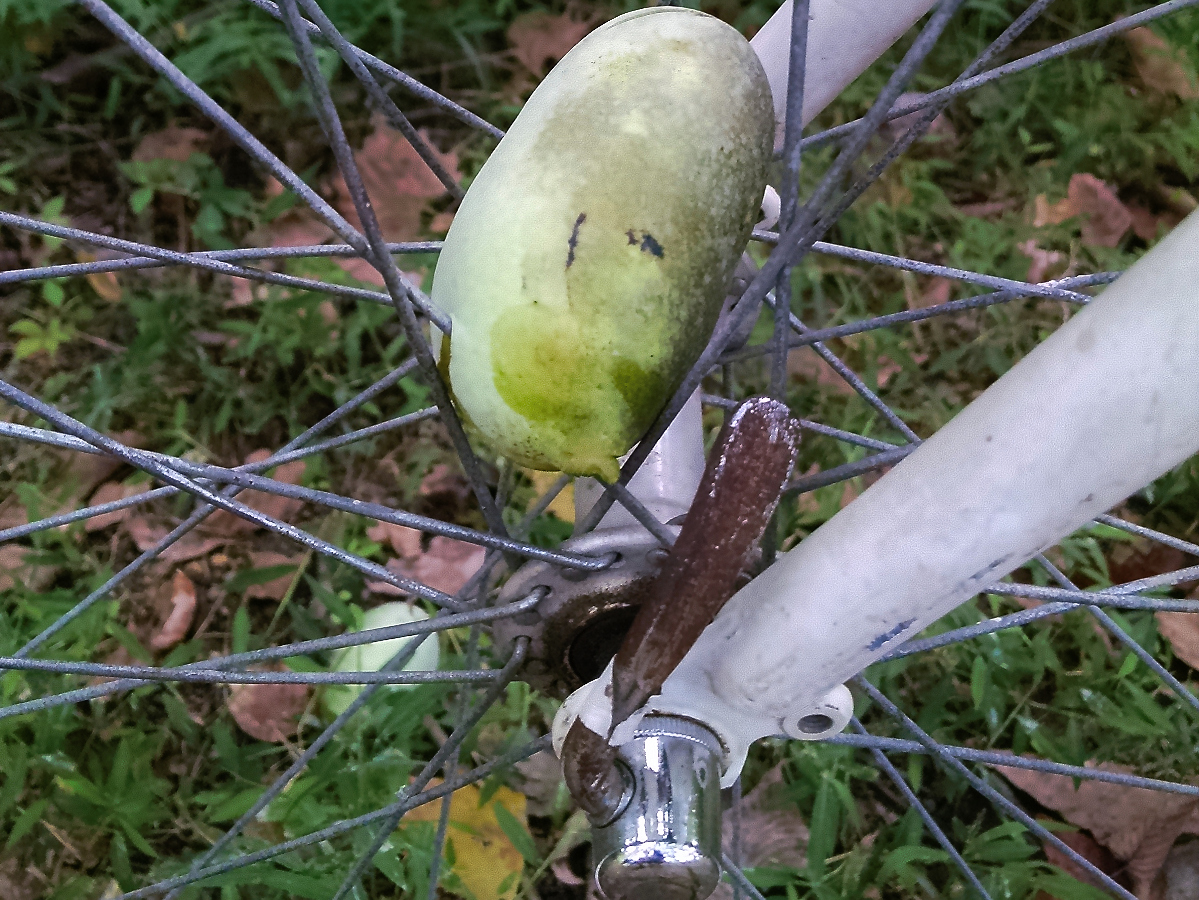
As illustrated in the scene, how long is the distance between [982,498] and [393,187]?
3.13 feet

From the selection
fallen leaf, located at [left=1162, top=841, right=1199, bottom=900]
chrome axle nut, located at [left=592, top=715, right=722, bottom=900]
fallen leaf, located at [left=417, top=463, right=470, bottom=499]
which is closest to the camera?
chrome axle nut, located at [left=592, top=715, right=722, bottom=900]

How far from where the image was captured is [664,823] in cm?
37

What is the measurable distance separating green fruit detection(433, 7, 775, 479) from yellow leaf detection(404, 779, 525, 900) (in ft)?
1.63

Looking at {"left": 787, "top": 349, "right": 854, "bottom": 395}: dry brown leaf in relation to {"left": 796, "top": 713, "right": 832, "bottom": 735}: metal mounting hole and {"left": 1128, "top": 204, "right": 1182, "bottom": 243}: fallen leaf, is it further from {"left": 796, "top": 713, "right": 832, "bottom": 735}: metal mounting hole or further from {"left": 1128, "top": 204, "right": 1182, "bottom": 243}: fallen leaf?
{"left": 796, "top": 713, "right": 832, "bottom": 735}: metal mounting hole

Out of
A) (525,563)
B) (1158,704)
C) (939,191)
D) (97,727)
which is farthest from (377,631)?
(939,191)

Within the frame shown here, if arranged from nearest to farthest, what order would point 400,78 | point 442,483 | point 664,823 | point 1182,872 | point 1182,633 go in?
1. point 664,823
2. point 400,78
3. point 1182,872
4. point 1182,633
5. point 442,483

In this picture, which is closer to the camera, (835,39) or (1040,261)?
(835,39)

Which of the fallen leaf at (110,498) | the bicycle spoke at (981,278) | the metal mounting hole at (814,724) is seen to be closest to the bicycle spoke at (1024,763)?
the metal mounting hole at (814,724)

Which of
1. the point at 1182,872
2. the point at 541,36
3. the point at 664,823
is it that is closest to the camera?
the point at 664,823

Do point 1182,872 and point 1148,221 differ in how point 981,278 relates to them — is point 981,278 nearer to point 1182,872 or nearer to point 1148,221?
point 1182,872

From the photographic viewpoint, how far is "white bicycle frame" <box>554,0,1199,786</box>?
0.75 feet

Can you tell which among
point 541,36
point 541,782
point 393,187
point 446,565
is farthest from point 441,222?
point 541,782

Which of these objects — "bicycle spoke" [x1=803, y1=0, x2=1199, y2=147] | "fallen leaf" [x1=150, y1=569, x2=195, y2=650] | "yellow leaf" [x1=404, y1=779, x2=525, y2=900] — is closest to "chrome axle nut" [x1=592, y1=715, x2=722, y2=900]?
"bicycle spoke" [x1=803, y1=0, x2=1199, y2=147]

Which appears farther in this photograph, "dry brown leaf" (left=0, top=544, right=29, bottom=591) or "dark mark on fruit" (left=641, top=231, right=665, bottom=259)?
"dry brown leaf" (left=0, top=544, right=29, bottom=591)
